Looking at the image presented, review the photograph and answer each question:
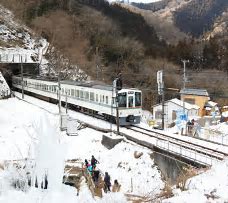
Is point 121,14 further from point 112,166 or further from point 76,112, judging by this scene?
point 112,166

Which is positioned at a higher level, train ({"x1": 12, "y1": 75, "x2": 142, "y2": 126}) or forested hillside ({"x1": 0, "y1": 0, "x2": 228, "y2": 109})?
forested hillside ({"x1": 0, "y1": 0, "x2": 228, "y2": 109})

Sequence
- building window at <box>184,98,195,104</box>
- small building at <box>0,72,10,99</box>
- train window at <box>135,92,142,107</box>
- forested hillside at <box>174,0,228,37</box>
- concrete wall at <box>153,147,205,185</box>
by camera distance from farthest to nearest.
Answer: forested hillside at <box>174,0,228,37</box> < small building at <box>0,72,10,99</box> < building window at <box>184,98,195,104</box> < train window at <box>135,92,142,107</box> < concrete wall at <box>153,147,205,185</box>

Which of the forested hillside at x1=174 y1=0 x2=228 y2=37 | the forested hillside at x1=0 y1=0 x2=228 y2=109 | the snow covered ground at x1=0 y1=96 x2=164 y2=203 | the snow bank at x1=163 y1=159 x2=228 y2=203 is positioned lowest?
the snow covered ground at x1=0 y1=96 x2=164 y2=203

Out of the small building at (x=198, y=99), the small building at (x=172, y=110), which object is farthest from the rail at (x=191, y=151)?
the small building at (x=198, y=99)

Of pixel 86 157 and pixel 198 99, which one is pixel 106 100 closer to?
pixel 86 157

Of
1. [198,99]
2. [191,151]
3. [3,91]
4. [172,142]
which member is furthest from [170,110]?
[191,151]

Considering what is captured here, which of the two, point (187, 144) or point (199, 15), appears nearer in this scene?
point (187, 144)

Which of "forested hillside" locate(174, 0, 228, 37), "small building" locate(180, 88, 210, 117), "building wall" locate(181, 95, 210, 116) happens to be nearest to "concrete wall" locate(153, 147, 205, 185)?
"small building" locate(180, 88, 210, 117)

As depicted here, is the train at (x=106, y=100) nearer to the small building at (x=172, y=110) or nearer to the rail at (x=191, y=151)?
the rail at (x=191, y=151)

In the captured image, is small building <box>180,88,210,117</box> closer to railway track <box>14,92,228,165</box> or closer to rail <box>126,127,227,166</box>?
railway track <box>14,92,228,165</box>

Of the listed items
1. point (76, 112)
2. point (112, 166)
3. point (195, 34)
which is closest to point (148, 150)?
point (112, 166)

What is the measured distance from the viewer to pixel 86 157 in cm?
1959

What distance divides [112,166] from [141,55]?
48.2 m

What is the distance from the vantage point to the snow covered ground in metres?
8.95
